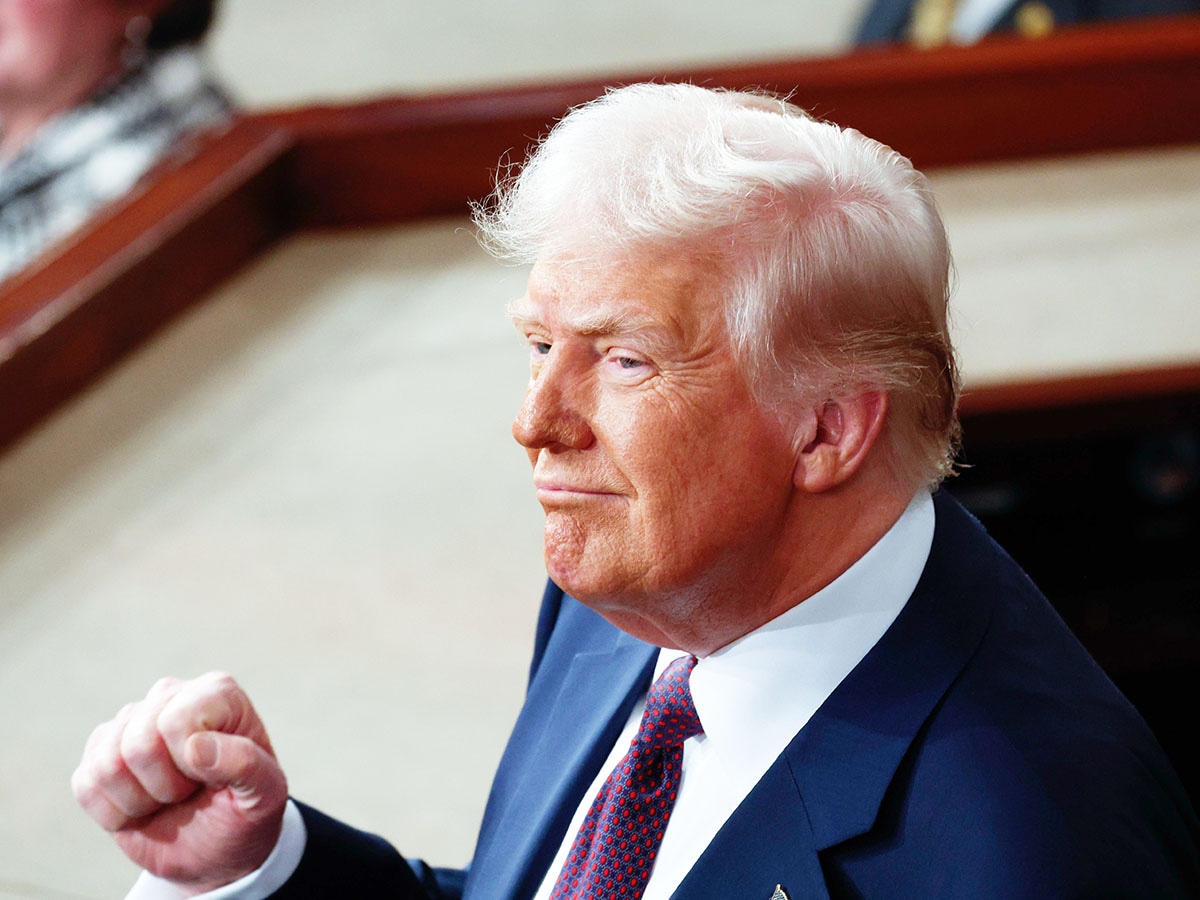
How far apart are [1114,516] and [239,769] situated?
271cm

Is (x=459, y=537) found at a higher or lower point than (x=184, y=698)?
lower

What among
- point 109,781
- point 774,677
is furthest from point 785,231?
point 109,781

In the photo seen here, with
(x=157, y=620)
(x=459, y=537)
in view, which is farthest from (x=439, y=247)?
(x=157, y=620)

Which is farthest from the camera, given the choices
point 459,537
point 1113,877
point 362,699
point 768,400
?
point 459,537

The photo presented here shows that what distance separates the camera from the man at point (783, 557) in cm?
130

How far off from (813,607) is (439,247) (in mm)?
2798

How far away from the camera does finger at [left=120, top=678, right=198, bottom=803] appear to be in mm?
1498

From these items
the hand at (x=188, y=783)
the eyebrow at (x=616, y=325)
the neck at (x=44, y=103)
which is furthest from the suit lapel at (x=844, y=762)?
the neck at (x=44, y=103)

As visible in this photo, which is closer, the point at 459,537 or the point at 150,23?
the point at 459,537

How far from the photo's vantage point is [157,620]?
291 centimetres

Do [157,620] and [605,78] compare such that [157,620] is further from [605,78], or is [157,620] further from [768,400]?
[605,78]

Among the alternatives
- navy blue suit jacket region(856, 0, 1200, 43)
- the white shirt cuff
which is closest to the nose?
the white shirt cuff

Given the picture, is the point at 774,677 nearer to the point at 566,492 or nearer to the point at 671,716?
the point at 671,716

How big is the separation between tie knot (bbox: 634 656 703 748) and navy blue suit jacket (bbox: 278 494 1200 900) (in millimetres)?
112
